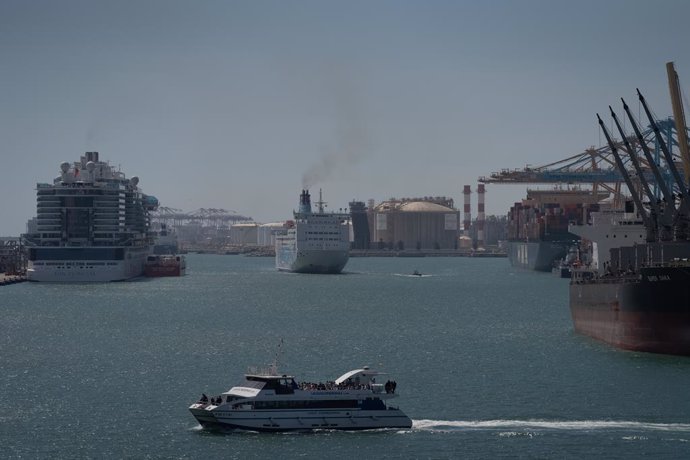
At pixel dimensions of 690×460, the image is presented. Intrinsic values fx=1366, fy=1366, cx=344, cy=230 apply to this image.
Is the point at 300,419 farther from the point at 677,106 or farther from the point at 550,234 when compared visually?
the point at 550,234

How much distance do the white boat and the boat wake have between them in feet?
3.16

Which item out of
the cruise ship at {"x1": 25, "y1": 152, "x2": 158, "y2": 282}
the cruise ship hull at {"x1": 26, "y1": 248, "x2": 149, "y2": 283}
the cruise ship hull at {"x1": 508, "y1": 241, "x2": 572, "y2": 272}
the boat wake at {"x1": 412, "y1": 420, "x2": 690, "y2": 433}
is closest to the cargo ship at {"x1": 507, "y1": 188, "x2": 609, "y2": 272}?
the cruise ship hull at {"x1": 508, "y1": 241, "x2": 572, "y2": 272}

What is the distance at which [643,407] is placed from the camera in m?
47.0

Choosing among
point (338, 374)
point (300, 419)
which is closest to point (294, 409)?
point (300, 419)

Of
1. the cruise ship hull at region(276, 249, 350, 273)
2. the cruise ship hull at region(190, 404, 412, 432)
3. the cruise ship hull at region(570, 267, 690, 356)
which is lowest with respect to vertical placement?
the cruise ship hull at region(190, 404, 412, 432)

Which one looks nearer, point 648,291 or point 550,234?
point 648,291

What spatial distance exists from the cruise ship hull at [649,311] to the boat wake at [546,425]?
15.7m

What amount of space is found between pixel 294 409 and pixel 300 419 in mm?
368

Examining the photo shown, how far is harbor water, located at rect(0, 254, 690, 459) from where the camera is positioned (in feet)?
135

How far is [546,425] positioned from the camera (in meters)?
43.5

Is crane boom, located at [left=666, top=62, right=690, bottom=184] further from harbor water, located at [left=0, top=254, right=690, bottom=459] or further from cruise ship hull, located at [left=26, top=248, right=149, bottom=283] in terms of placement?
cruise ship hull, located at [left=26, top=248, right=149, bottom=283]

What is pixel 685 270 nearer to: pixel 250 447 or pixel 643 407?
pixel 643 407

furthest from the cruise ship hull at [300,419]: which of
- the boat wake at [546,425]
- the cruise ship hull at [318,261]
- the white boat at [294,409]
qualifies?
the cruise ship hull at [318,261]

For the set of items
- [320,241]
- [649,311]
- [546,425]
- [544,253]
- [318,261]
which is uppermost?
[320,241]
